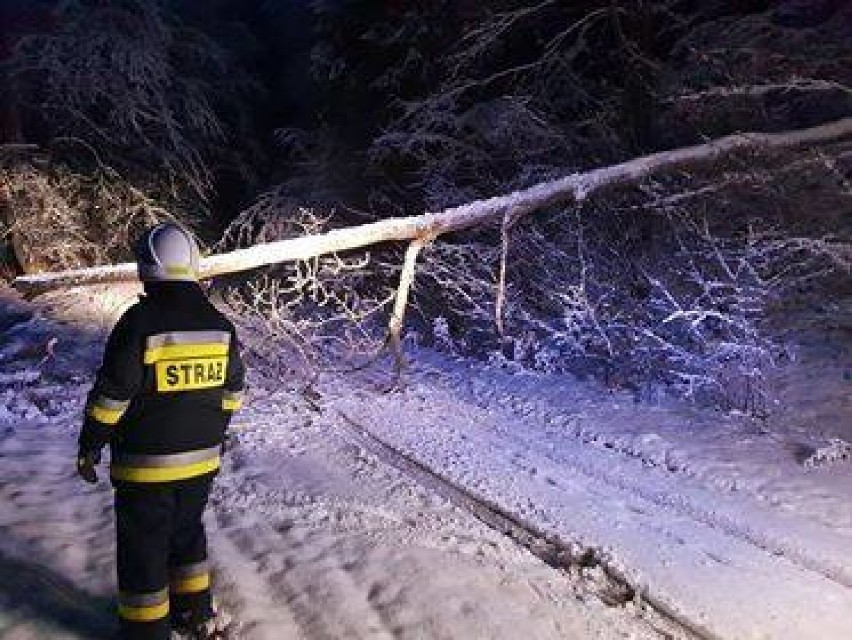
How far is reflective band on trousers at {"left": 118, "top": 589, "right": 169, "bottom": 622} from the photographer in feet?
11.6

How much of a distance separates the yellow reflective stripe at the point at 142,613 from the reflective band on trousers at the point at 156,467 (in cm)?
57

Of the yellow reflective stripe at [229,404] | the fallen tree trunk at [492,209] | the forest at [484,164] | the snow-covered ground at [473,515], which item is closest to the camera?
the yellow reflective stripe at [229,404]

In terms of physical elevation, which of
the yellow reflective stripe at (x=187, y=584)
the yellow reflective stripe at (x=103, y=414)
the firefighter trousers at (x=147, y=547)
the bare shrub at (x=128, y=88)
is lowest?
the yellow reflective stripe at (x=187, y=584)

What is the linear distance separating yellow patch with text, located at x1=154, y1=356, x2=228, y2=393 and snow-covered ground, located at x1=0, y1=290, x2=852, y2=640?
1309 mm

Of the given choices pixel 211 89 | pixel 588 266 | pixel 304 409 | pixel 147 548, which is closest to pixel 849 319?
pixel 588 266

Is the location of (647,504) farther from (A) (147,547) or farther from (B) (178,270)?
(B) (178,270)

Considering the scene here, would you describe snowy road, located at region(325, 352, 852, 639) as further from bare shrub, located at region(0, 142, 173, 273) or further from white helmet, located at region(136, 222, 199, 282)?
bare shrub, located at region(0, 142, 173, 273)

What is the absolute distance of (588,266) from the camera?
10734mm

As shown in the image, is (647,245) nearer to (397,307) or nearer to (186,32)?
(397,307)

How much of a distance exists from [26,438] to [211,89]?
1186cm

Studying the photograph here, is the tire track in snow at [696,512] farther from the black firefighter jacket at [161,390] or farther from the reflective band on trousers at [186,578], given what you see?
the black firefighter jacket at [161,390]

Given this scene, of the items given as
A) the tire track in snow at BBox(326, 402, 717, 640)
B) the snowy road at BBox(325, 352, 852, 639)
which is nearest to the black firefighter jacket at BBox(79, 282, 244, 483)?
the tire track in snow at BBox(326, 402, 717, 640)

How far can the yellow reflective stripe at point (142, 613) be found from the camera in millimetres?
3521

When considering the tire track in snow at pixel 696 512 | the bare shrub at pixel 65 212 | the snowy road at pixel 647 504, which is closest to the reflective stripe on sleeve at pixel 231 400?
the snowy road at pixel 647 504
